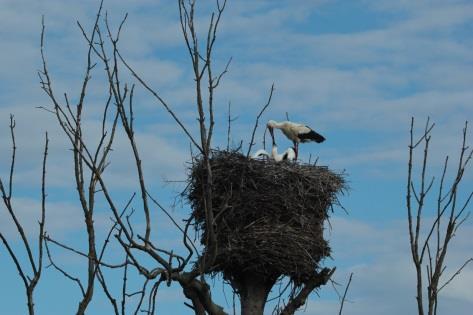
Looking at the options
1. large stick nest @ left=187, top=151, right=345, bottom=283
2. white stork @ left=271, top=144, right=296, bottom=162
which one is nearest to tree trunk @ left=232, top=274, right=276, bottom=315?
large stick nest @ left=187, top=151, right=345, bottom=283

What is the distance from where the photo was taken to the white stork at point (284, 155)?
1052 cm

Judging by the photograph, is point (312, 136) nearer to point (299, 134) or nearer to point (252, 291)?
point (299, 134)

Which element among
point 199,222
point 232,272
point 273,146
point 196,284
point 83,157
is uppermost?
point 273,146

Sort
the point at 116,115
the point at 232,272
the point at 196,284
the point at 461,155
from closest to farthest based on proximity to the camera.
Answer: the point at 461,155 < the point at 116,115 < the point at 196,284 < the point at 232,272

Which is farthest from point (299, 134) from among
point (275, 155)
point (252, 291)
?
point (252, 291)

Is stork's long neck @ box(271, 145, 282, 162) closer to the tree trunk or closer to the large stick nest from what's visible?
the large stick nest

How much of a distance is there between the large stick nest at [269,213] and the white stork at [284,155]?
32cm

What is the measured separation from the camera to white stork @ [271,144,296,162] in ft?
34.5

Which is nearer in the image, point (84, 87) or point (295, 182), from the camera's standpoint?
point (84, 87)

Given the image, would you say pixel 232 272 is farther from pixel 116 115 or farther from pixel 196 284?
pixel 116 115

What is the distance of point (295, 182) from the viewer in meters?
9.84

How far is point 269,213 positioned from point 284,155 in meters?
1.38

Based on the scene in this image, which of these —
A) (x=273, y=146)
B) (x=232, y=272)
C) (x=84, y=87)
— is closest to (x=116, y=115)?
(x=84, y=87)

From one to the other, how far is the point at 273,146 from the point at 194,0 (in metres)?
7.03
